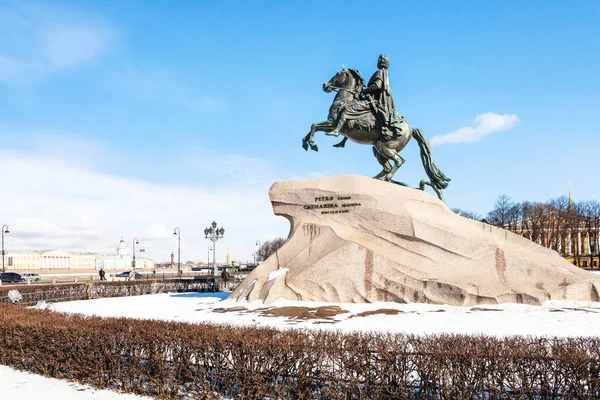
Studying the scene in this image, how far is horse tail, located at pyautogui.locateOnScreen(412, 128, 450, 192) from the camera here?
52.8 ft

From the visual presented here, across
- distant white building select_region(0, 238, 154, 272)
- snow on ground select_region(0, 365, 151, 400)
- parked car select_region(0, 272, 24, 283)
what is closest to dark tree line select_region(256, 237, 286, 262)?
distant white building select_region(0, 238, 154, 272)

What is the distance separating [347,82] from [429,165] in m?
3.79

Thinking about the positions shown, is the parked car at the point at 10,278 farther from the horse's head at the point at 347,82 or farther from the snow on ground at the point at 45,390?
the snow on ground at the point at 45,390

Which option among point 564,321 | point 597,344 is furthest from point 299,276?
point 597,344

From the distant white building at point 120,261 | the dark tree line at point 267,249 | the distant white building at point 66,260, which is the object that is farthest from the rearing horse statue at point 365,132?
the distant white building at point 120,261

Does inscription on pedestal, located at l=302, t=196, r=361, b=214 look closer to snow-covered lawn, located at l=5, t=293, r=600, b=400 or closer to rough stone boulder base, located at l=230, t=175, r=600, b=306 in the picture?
rough stone boulder base, located at l=230, t=175, r=600, b=306

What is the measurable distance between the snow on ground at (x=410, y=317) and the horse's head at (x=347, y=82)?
23.2 ft

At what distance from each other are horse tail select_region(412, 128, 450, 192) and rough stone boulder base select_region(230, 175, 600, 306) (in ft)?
4.56

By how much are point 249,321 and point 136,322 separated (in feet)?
13.0

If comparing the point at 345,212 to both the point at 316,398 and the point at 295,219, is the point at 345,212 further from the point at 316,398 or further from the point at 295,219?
the point at 316,398

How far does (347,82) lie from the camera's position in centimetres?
1627

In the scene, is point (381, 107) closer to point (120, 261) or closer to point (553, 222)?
point (553, 222)

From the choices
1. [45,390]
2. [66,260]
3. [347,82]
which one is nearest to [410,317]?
[45,390]

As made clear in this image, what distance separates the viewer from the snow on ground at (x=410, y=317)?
380 inches
